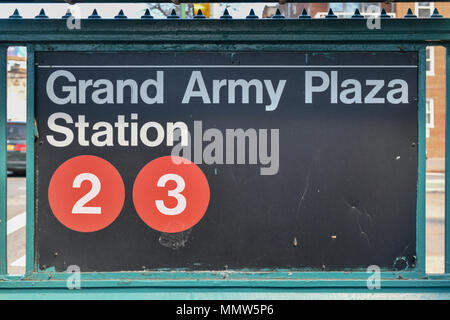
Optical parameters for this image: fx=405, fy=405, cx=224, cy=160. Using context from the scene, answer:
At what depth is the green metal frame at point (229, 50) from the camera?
178 centimetres

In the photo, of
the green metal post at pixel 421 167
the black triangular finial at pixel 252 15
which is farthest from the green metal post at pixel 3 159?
the green metal post at pixel 421 167

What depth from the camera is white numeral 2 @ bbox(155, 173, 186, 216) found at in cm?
188

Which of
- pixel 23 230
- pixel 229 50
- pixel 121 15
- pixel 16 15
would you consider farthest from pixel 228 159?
pixel 23 230

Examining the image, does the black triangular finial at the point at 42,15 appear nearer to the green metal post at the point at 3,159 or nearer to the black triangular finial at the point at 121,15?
the green metal post at the point at 3,159

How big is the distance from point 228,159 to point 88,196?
2.21ft

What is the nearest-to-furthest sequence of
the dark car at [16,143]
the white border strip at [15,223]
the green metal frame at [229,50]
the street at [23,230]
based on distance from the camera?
1. the green metal frame at [229,50]
2. the street at [23,230]
3. the white border strip at [15,223]
4. the dark car at [16,143]

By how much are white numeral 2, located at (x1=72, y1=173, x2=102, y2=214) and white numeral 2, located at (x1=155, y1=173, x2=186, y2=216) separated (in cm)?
28

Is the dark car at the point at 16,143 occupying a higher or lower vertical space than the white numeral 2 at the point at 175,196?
higher

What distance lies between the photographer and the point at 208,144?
1857 millimetres

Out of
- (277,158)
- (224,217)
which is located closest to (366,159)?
(277,158)

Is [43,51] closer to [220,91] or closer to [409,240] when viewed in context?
[220,91]

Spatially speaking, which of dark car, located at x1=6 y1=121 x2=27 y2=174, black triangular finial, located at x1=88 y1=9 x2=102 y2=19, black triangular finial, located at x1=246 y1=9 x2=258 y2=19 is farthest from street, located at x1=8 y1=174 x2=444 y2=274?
black triangular finial, located at x1=246 y1=9 x2=258 y2=19

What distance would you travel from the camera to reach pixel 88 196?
1886 millimetres
